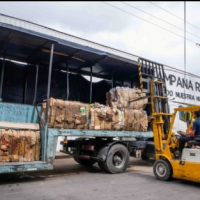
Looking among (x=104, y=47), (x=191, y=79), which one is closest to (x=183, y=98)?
(x=191, y=79)

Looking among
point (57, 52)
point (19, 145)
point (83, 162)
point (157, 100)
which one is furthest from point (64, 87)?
point (19, 145)

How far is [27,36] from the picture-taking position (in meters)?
6.86

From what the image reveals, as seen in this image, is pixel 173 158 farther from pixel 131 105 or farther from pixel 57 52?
pixel 57 52

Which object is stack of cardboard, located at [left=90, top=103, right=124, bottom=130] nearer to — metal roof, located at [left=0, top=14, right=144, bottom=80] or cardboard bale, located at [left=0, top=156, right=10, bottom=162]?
metal roof, located at [left=0, top=14, right=144, bottom=80]

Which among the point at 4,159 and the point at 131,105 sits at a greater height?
the point at 131,105

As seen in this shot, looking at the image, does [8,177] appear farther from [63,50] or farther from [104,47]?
[104,47]

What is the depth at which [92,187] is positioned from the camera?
5504 mm

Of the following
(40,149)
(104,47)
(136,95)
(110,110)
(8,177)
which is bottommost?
(8,177)

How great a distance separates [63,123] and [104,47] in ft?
23.1

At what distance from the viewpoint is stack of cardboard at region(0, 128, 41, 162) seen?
5527 mm

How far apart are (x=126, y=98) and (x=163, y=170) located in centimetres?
308

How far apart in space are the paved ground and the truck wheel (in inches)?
10.8

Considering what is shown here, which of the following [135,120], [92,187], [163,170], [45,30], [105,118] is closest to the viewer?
[92,187]

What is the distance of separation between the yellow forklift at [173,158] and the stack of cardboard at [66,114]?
2252mm
